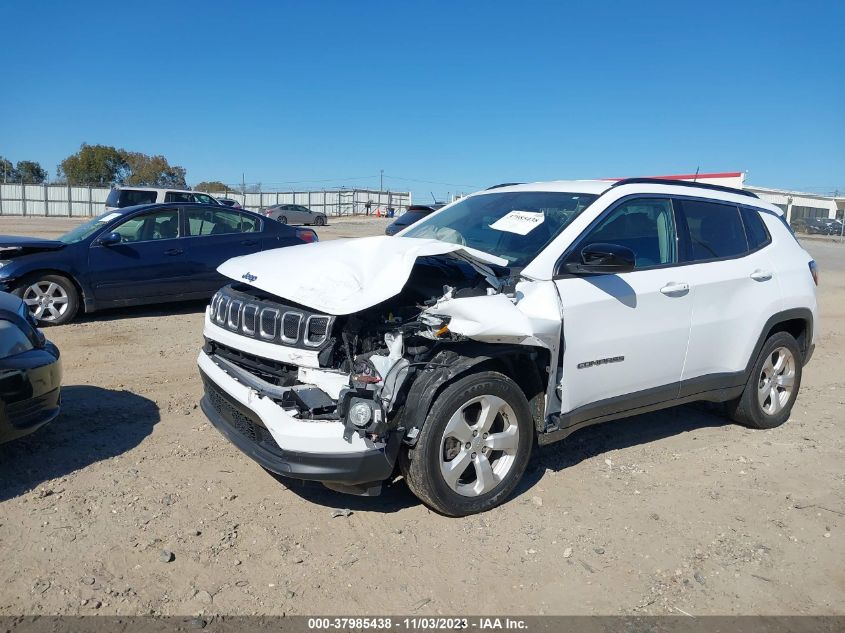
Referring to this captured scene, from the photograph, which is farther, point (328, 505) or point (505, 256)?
point (505, 256)

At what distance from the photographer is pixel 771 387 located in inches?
204

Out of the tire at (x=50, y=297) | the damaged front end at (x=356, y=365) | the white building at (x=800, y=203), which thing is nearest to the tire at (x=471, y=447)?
the damaged front end at (x=356, y=365)

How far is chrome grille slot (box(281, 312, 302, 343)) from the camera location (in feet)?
11.1

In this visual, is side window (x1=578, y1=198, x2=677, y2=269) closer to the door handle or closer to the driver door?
the driver door

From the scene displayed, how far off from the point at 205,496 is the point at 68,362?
11.0 ft

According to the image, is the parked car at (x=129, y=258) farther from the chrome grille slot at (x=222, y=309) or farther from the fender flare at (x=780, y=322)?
the fender flare at (x=780, y=322)

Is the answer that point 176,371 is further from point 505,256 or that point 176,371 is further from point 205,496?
point 505,256

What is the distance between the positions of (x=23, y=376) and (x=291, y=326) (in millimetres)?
1659

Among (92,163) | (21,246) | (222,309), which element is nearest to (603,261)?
(222,309)

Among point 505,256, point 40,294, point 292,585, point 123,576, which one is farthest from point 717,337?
point 40,294

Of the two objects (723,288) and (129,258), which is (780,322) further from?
(129,258)

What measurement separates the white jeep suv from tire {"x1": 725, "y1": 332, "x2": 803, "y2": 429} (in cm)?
10

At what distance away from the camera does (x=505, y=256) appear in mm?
4094

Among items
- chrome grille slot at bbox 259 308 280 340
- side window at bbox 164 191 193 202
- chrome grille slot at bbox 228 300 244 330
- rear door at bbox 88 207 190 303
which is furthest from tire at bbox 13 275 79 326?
side window at bbox 164 191 193 202
